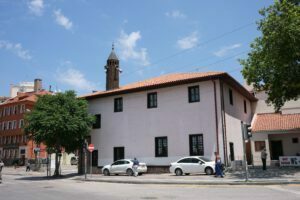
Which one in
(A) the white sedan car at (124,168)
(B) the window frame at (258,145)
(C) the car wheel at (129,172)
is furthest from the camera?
(B) the window frame at (258,145)

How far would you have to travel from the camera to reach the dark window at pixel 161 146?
2726 centimetres

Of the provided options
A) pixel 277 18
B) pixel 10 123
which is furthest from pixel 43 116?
pixel 10 123

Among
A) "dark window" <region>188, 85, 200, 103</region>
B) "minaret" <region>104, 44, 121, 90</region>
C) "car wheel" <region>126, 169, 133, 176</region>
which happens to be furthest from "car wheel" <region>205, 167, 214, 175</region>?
"minaret" <region>104, 44, 121, 90</region>

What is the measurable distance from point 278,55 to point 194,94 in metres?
7.31

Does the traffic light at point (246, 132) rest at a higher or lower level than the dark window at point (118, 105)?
lower

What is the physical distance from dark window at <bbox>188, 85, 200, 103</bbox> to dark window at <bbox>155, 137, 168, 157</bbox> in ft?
13.1

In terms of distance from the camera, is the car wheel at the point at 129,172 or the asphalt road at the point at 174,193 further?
the car wheel at the point at 129,172

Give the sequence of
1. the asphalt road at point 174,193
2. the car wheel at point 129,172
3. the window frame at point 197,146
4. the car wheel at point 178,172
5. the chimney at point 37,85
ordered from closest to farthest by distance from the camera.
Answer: the asphalt road at point 174,193, the car wheel at point 178,172, the window frame at point 197,146, the car wheel at point 129,172, the chimney at point 37,85

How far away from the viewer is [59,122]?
28109 millimetres

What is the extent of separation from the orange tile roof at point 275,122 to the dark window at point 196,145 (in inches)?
419

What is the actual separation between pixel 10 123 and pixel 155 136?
43787 millimetres

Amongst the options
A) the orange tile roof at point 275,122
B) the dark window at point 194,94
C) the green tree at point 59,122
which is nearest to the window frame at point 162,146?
the dark window at point 194,94

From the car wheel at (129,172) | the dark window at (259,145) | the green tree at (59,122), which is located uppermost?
the green tree at (59,122)

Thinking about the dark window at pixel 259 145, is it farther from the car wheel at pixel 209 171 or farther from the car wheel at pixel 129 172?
the car wheel at pixel 129 172
